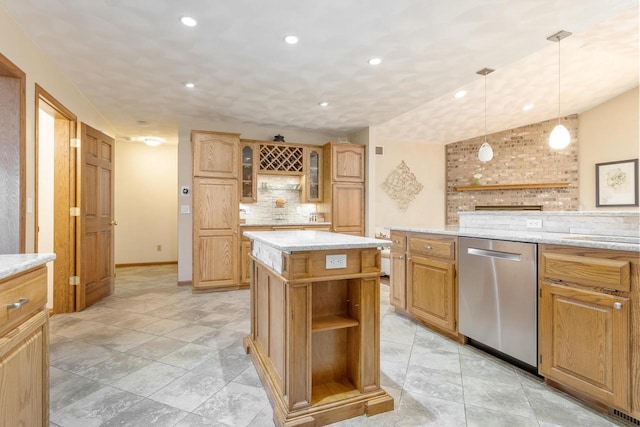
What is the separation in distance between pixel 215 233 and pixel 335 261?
3077mm

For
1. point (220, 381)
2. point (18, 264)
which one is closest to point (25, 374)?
point (18, 264)

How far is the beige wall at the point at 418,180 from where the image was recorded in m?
6.77

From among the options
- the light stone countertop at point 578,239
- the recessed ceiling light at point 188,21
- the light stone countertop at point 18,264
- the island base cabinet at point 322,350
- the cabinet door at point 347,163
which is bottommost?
the island base cabinet at point 322,350

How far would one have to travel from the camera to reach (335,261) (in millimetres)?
1692

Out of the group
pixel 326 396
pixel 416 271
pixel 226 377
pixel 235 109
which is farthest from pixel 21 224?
pixel 416 271

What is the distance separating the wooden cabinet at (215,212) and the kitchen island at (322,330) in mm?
2535

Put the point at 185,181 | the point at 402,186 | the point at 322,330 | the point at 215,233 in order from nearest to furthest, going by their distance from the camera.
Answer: the point at 322,330 → the point at 215,233 → the point at 185,181 → the point at 402,186

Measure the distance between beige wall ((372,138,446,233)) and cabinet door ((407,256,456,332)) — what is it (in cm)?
362

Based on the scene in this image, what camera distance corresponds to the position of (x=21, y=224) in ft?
7.38

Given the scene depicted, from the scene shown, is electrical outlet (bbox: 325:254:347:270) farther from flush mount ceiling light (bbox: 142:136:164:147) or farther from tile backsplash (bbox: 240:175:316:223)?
flush mount ceiling light (bbox: 142:136:164:147)

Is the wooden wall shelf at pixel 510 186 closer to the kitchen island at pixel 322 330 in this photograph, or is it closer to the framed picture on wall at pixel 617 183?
the framed picture on wall at pixel 617 183

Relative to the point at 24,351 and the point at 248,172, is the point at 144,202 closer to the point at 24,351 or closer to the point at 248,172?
the point at 248,172

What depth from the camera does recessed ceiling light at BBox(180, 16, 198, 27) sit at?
2273 mm

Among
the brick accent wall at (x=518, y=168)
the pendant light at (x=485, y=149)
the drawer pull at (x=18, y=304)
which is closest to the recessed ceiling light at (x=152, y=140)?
the drawer pull at (x=18, y=304)
